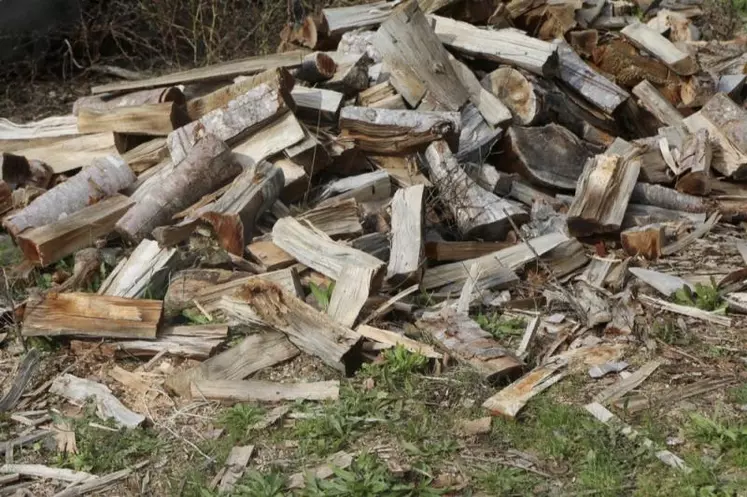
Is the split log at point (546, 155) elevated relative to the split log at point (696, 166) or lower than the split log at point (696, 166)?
elevated

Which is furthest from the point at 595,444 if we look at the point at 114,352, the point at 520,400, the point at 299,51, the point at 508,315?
the point at 299,51

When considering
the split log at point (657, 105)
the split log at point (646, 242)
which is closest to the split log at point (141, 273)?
the split log at point (646, 242)

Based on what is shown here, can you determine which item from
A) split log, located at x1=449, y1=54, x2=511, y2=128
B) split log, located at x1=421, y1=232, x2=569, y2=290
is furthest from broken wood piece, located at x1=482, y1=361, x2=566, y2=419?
split log, located at x1=449, y1=54, x2=511, y2=128

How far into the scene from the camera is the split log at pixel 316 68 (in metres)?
6.18

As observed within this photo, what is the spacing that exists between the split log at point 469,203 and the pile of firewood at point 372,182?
1 centimetres

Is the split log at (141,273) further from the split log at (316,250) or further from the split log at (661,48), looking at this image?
the split log at (661,48)

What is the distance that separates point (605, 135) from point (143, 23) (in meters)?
4.37

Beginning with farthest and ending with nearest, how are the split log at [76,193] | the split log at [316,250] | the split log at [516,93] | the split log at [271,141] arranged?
the split log at [516,93], the split log at [271,141], the split log at [76,193], the split log at [316,250]

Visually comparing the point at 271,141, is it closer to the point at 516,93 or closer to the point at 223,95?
the point at 223,95

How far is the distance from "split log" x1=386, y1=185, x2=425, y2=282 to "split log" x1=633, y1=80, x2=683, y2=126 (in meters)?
2.34

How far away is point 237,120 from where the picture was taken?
5.52m

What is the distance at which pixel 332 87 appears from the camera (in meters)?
6.15

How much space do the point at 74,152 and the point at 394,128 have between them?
205 centimetres

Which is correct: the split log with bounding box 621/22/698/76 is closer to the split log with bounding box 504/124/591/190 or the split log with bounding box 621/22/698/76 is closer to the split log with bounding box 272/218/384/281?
the split log with bounding box 504/124/591/190
